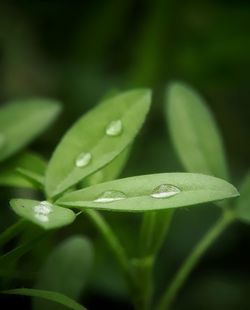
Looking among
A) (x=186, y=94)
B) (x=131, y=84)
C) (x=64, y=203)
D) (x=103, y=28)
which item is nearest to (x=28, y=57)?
(x=103, y=28)

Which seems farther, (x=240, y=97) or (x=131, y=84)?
(x=240, y=97)

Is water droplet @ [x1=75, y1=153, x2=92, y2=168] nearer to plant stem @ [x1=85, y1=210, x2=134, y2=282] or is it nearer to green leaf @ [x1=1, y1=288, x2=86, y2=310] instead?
plant stem @ [x1=85, y1=210, x2=134, y2=282]

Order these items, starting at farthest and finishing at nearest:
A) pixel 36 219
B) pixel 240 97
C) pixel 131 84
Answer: pixel 240 97 < pixel 131 84 < pixel 36 219

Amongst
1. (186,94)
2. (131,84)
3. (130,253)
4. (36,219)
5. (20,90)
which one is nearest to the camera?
(36,219)

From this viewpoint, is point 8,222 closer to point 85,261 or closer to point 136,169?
point 85,261

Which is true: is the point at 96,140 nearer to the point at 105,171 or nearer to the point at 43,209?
the point at 105,171

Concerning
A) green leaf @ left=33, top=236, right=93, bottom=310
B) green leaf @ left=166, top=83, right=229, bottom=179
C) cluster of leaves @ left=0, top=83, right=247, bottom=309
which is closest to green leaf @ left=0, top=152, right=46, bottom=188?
cluster of leaves @ left=0, top=83, right=247, bottom=309

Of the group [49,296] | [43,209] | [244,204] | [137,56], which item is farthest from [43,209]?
[137,56]

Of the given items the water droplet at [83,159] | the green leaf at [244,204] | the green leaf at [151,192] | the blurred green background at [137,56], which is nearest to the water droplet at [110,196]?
the green leaf at [151,192]
